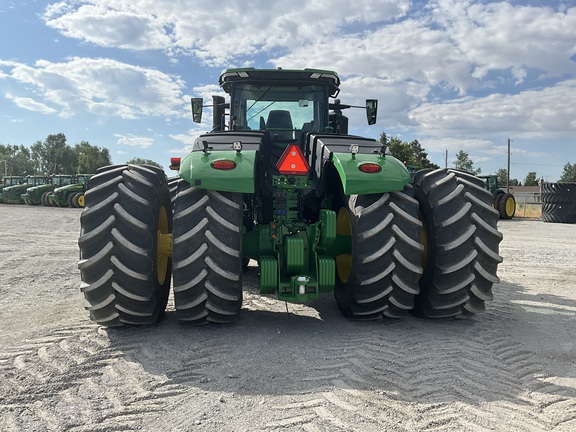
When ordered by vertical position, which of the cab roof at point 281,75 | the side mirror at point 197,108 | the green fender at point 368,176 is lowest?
the green fender at point 368,176

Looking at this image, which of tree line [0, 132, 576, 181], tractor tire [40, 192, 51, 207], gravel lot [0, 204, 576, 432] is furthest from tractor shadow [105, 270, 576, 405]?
tree line [0, 132, 576, 181]

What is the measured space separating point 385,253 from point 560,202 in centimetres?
2019

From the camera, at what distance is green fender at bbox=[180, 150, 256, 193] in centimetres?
392

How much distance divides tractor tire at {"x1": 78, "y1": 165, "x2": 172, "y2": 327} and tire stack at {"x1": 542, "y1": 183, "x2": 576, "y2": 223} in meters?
21.1

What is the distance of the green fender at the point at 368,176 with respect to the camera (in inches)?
159

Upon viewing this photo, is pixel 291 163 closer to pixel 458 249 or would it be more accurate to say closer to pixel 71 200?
pixel 458 249

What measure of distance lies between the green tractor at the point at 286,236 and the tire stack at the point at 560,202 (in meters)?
19.0

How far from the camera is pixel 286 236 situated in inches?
175

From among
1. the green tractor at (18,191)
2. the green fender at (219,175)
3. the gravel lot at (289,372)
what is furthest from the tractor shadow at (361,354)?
the green tractor at (18,191)

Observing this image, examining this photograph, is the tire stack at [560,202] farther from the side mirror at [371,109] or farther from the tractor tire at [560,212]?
the side mirror at [371,109]

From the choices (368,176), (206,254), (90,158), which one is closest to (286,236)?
(206,254)

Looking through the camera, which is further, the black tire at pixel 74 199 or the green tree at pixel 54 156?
the green tree at pixel 54 156

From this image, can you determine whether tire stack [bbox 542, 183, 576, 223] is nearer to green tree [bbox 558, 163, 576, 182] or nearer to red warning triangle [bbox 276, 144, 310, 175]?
red warning triangle [bbox 276, 144, 310, 175]

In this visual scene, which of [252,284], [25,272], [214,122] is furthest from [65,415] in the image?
[25,272]
